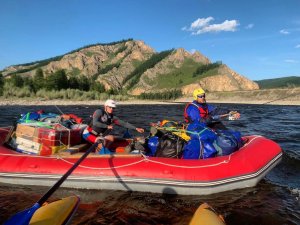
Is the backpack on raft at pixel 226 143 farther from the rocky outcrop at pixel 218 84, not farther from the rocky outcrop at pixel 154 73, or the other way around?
the rocky outcrop at pixel 154 73

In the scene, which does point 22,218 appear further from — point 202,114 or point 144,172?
point 202,114

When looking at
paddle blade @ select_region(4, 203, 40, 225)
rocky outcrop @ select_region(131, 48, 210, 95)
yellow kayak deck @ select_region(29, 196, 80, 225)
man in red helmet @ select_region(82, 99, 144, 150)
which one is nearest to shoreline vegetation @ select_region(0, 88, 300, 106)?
man in red helmet @ select_region(82, 99, 144, 150)

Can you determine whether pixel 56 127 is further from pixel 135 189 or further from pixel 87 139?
pixel 135 189

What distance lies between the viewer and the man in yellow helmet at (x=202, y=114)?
27.4 ft

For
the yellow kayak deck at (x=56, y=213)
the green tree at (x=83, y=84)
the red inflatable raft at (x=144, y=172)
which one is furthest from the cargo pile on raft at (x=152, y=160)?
the green tree at (x=83, y=84)

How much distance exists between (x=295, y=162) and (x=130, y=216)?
19.9 ft

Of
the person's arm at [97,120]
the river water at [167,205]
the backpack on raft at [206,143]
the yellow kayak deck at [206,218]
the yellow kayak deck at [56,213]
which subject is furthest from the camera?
the person's arm at [97,120]

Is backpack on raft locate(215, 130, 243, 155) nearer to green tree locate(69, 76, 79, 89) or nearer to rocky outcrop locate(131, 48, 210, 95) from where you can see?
green tree locate(69, 76, 79, 89)

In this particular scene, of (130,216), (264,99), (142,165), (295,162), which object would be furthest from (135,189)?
(264,99)

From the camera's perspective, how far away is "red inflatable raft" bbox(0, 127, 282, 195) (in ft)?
22.6

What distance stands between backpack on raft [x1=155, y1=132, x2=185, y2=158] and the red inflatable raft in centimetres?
37

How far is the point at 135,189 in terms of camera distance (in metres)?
7.11

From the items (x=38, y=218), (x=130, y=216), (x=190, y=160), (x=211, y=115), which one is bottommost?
(x=130, y=216)

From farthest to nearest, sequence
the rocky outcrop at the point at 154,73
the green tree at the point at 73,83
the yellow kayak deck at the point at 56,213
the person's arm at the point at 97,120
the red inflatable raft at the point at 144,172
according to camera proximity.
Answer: the rocky outcrop at the point at 154,73, the green tree at the point at 73,83, the person's arm at the point at 97,120, the red inflatable raft at the point at 144,172, the yellow kayak deck at the point at 56,213
